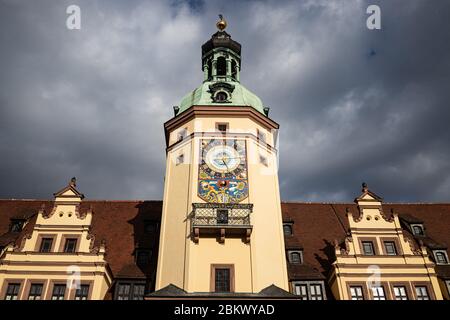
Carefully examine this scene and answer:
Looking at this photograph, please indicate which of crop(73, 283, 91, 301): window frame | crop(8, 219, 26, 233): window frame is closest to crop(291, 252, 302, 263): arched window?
crop(73, 283, 91, 301): window frame

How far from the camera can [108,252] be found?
2136cm

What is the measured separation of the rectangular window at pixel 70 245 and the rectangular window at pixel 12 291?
89.4 inches

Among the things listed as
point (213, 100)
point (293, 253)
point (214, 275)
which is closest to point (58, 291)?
point (214, 275)

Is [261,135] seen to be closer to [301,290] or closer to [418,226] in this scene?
[301,290]

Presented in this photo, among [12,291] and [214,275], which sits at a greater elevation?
[214,275]

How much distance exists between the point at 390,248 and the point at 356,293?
2.79 metres

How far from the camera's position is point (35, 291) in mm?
18312

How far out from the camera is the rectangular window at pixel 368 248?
64.6ft

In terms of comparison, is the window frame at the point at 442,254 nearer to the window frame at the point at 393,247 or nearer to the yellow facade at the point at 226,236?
the window frame at the point at 393,247

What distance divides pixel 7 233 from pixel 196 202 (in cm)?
1008

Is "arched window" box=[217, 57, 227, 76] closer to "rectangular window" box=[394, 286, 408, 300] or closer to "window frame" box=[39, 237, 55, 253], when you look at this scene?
"window frame" box=[39, 237, 55, 253]
